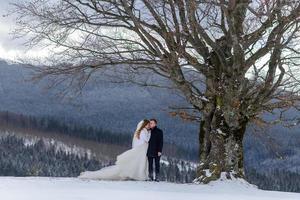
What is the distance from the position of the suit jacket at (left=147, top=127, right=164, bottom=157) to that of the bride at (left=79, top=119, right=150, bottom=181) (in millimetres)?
368

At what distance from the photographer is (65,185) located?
13336mm

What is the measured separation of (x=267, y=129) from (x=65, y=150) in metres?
135

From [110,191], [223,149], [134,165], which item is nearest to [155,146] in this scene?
[134,165]

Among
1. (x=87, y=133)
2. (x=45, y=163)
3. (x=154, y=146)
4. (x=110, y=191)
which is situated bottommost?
(x=45, y=163)

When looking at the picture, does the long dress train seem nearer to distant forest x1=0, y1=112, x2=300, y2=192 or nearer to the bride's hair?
the bride's hair

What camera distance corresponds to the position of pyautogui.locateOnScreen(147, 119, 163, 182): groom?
56.0ft

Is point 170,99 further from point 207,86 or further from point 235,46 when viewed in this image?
point 235,46

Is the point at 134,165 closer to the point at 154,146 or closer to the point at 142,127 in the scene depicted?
the point at 154,146

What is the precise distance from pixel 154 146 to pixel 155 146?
0.03 metres

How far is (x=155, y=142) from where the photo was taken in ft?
56.1

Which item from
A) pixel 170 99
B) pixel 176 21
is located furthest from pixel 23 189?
pixel 170 99

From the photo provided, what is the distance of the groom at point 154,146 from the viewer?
1706 centimetres

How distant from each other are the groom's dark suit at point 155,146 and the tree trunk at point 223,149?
1.31 meters

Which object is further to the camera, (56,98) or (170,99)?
(170,99)
